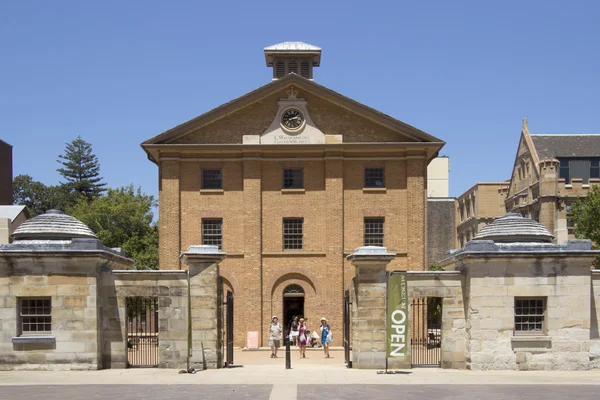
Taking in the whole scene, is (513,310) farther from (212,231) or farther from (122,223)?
(122,223)

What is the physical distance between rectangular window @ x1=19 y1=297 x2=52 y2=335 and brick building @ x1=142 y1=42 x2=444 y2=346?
14.8 meters

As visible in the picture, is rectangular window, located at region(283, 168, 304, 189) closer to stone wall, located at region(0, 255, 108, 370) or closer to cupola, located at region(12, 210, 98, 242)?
cupola, located at region(12, 210, 98, 242)

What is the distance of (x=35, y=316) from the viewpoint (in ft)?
76.4

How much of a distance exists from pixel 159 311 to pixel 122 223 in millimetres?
38425

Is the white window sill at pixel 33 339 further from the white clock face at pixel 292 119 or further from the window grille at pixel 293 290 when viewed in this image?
the white clock face at pixel 292 119

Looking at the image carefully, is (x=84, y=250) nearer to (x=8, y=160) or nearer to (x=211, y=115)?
(x=211, y=115)

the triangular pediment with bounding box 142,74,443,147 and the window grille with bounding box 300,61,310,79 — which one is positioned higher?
the window grille with bounding box 300,61,310,79

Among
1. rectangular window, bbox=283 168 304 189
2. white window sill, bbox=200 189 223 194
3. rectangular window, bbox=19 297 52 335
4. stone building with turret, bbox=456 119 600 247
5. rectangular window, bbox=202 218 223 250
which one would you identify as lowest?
rectangular window, bbox=19 297 52 335

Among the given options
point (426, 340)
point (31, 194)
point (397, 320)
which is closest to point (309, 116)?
point (426, 340)

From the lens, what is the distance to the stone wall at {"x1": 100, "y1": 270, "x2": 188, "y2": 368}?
2350cm

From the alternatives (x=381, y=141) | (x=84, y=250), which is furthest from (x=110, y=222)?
(x=84, y=250)

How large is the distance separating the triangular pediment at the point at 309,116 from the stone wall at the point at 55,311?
53.2ft

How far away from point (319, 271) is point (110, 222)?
27.1 m

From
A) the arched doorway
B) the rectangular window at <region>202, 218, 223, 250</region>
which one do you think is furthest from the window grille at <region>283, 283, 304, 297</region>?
the rectangular window at <region>202, 218, 223, 250</region>
